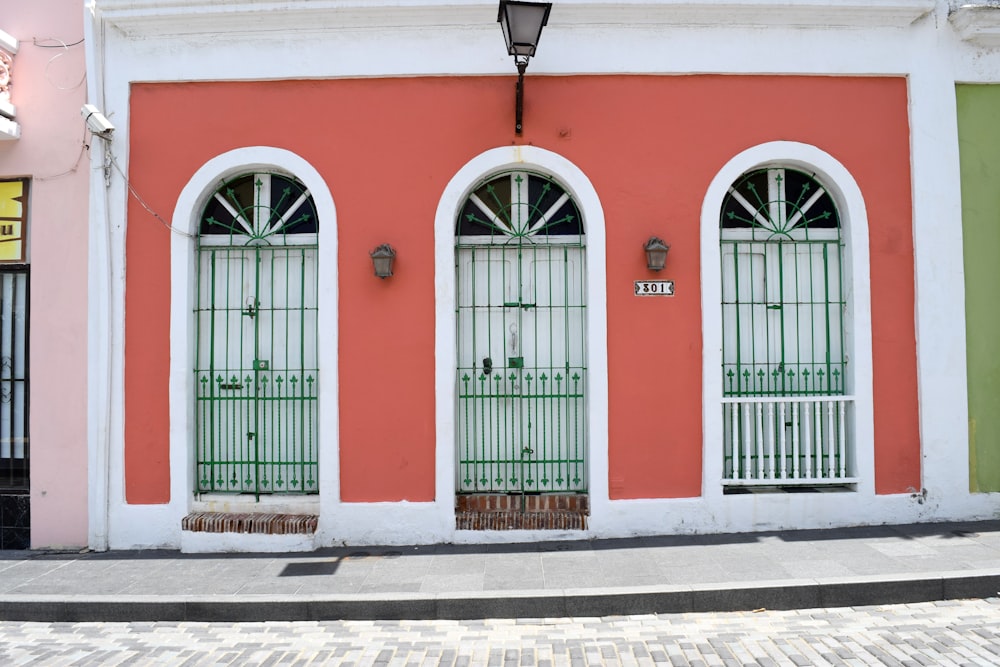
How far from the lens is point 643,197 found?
6031 millimetres

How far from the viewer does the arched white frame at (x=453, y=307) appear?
5.88 m

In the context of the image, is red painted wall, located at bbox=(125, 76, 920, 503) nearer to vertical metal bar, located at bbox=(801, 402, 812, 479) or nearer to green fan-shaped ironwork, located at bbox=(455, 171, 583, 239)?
green fan-shaped ironwork, located at bbox=(455, 171, 583, 239)

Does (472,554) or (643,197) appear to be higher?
(643,197)

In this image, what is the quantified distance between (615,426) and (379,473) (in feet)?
7.23

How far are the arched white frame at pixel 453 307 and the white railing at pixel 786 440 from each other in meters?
1.19

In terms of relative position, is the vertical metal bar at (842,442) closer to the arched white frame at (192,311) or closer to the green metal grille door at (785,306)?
the green metal grille door at (785,306)

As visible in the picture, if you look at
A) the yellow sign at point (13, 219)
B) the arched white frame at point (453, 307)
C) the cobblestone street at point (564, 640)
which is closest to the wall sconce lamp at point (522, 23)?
the arched white frame at point (453, 307)

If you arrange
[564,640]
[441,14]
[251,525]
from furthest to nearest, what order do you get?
1. [441,14]
2. [251,525]
3. [564,640]

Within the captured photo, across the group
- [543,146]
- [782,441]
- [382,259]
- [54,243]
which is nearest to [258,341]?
[382,259]

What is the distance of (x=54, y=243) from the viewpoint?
239 inches

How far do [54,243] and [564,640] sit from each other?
5.72m

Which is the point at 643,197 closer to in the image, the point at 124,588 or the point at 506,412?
the point at 506,412

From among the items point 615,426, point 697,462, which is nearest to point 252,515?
point 615,426

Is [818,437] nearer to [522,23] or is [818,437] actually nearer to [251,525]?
[522,23]
